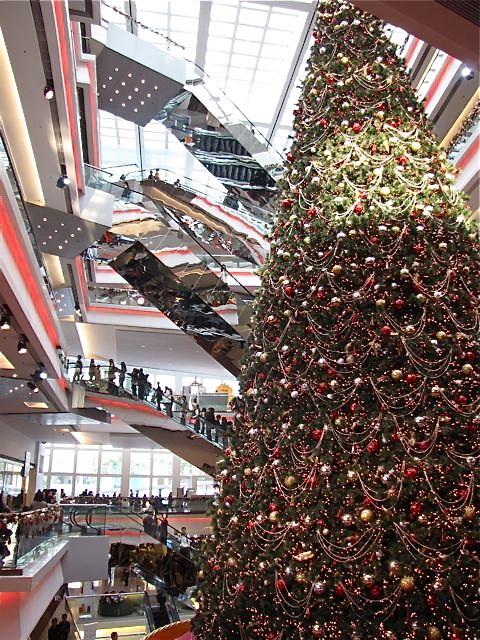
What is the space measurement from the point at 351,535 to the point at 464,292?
1734mm

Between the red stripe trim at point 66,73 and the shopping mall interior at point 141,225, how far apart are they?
1.6 inches

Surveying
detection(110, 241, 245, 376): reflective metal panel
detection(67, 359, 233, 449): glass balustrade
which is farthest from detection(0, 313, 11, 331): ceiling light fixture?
detection(67, 359, 233, 449): glass balustrade

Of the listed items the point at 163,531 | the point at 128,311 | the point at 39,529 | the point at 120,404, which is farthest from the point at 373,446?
the point at 128,311

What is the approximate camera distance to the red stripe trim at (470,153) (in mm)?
10595

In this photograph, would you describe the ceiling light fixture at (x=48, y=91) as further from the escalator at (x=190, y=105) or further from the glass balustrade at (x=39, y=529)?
the glass balustrade at (x=39, y=529)

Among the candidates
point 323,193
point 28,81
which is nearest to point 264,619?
point 323,193

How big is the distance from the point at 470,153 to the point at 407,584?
30.8 ft

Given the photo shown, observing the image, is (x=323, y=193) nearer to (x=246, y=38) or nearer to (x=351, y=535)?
(x=351, y=535)

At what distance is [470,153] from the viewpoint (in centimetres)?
1089

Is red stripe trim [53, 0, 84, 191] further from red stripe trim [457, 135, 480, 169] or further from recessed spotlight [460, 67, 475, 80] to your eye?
A: red stripe trim [457, 135, 480, 169]

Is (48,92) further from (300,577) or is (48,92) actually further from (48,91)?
(300,577)

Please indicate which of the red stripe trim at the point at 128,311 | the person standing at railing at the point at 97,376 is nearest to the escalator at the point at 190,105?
the person standing at railing at the point at 97,376

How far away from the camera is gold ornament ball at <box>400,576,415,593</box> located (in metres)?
3.28

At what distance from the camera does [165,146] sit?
2497 cm
